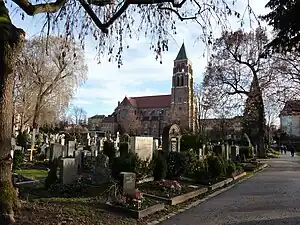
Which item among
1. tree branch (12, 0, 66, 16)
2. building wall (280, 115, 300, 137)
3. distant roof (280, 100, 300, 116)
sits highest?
building wall (280, 115, 300, 137)

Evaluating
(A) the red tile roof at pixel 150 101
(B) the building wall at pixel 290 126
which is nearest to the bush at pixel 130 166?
(B) the building wall at pixel 290 126

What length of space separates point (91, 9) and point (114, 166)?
5.88 metres

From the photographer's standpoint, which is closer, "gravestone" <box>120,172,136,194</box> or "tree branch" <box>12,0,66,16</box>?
"tree branch" <box>12,0,66,16</box>

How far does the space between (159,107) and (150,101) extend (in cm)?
531

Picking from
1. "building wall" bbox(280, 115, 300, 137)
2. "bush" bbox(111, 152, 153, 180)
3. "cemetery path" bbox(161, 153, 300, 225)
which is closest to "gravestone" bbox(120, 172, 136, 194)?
"cemetery path" bbox(161, 153, 300, 225)

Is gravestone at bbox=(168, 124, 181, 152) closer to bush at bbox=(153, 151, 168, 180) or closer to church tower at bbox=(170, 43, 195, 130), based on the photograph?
bush at bbox=(153, 151, 168, 180)

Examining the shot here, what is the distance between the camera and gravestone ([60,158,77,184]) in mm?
10109

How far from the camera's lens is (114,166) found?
37.0 feet

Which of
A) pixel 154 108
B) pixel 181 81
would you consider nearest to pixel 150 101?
pixel 154 108

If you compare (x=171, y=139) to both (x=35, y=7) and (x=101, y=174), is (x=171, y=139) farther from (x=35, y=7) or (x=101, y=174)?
(x=35, y=7)

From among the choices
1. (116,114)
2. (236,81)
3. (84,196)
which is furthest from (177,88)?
(84,196)

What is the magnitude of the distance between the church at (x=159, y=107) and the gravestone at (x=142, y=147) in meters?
47.4

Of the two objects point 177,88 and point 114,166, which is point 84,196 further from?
point 177,88

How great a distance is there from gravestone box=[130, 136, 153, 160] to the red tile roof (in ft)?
307
